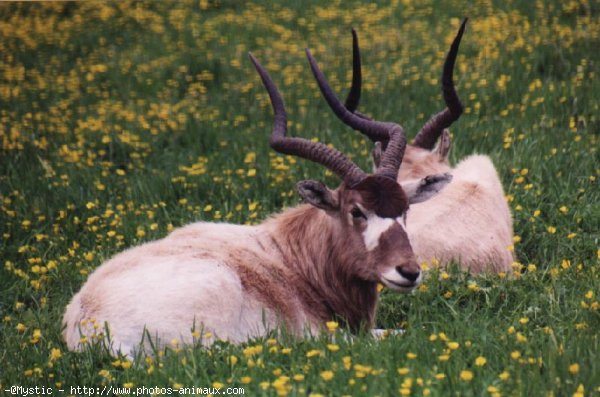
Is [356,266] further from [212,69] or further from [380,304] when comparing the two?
[212,69]

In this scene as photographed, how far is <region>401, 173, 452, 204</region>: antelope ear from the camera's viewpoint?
7219 mm

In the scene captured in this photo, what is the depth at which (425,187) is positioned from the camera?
7.27 metres

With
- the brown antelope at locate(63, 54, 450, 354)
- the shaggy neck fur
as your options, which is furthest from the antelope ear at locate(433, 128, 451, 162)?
the shaggy neck fur

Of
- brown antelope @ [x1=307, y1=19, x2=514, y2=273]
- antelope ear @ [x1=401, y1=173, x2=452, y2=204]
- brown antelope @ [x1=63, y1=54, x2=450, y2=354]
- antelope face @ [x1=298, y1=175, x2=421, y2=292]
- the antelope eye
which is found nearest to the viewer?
brown antelope @ [x1=63, y1=54, x2=450, y2=354]

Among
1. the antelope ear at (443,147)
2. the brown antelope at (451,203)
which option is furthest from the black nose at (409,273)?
the antelope ear at (443,147)

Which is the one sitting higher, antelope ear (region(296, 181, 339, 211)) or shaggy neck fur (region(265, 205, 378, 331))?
antelope ear (region(296, 181, 339, 211))

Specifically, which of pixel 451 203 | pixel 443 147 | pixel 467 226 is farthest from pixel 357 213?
pixel 443 147

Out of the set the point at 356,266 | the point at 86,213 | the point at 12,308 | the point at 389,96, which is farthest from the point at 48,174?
the point at 356,266

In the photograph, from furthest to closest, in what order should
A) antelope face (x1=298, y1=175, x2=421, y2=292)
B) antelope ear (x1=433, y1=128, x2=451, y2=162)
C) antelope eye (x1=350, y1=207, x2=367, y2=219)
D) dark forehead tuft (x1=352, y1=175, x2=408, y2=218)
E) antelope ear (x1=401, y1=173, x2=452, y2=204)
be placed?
antelope ear (x1=433, y1=128, x2=451, y2=162) < antelope ear (x1=401, y1=173, x2=452, y2=204) < antelope eye (x1=350, y1=207, x2=367, y2=219) < dark forehead tuft (x1=352, y1=175, x2=408, y2=218) < antelope face (x1=298, y1=175, x2=421, y2=292)

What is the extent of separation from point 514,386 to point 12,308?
4549mm

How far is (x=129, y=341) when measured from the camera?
246 inches

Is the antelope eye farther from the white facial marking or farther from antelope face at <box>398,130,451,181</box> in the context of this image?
antelope face at <box>398,130,451,181</box>

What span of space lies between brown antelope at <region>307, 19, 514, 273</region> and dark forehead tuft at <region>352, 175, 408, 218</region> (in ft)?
1.76

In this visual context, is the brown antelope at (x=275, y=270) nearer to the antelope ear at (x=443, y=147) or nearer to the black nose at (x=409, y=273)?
the black nose at (x=409, y=273)
